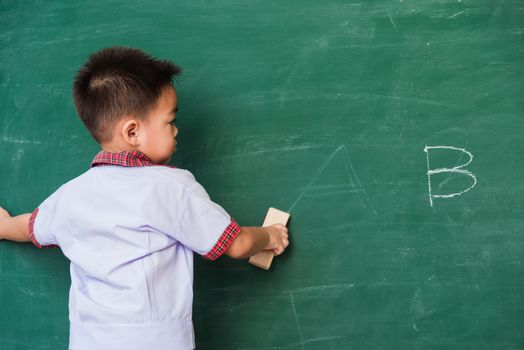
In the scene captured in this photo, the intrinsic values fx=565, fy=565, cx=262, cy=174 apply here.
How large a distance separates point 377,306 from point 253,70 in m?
0.60

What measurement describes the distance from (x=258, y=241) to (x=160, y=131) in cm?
30

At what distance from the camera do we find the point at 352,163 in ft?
4.10

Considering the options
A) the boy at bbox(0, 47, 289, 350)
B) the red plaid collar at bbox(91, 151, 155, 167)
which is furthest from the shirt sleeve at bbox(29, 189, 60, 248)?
the red plaid collar at bbox(91, 151, 155, 167)

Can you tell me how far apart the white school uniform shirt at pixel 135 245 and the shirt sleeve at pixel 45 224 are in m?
0.05

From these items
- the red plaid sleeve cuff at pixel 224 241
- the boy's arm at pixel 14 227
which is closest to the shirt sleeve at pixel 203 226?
the red plaid sleeve cuff at pixel 224 241

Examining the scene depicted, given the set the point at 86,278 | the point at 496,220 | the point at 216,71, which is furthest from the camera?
the point at 216,71

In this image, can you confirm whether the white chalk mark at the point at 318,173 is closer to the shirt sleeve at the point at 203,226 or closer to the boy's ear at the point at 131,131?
the shirt sleeve at the point at 203,226

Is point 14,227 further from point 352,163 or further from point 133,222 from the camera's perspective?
point 352,163

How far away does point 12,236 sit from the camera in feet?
4.45

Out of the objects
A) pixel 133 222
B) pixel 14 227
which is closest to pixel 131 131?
pixel 133 222

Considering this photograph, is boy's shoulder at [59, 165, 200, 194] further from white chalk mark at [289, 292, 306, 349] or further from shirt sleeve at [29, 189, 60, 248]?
white chalk mark at [289, 292, 306, 349]

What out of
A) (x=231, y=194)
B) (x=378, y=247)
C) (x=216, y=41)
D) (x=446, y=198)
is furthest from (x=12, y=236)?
(x=446, y=198)

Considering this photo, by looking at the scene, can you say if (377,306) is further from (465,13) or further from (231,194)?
(465,13)

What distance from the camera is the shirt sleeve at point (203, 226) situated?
1055mm
